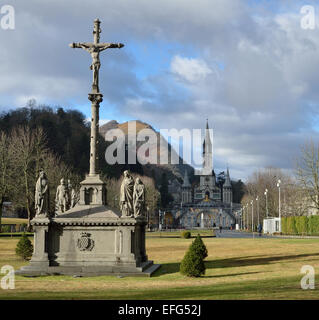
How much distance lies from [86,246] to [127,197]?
8.19ft

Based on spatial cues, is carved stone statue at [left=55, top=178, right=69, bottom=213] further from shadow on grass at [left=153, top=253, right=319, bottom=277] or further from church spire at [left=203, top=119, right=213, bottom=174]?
church spire at [left=203, top=119, right=213, bottom=174]

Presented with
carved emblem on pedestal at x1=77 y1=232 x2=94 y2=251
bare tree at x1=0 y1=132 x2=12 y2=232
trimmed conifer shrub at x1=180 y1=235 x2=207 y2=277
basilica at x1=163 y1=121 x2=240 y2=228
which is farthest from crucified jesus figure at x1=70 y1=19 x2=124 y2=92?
basilica at x1=163 y1=121 x2=240 y2=228

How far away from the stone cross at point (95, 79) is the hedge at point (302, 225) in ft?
139

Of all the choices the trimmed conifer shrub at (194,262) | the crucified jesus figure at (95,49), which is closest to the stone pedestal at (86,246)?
the trimmed conifer shrub at (194,262)

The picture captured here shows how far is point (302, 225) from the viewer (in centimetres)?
5897

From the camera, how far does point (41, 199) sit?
63.7 ft

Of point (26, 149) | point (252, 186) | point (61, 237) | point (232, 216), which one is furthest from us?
point (232, 216)

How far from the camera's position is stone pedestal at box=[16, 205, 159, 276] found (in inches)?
735

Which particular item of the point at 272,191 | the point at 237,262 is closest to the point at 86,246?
the point at 237,262

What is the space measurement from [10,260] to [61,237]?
23.0 feet

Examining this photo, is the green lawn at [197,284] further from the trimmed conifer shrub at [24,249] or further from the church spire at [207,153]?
→ the church spire at [207,153]

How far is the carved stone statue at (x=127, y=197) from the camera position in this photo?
19.1m
